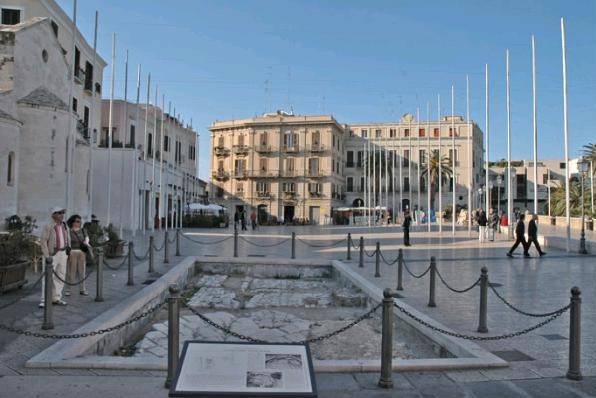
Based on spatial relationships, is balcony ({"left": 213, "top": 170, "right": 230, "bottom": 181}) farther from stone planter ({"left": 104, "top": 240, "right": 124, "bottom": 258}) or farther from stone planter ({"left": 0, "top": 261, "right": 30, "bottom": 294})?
stone planter ({"left": 0, "top": 261, "right": 30, "bottom": 294})

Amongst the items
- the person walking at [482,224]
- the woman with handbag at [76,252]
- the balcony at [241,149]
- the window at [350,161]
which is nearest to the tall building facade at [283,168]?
the balcony at [241,149]

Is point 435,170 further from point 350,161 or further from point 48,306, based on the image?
point 48,306

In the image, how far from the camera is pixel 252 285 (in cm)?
1419

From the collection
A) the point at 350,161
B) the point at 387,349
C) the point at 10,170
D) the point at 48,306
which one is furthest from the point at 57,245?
the point at 350,161

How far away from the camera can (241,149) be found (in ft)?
217

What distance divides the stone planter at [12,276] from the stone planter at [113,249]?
4940 mm

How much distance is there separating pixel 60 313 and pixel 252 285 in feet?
22.5

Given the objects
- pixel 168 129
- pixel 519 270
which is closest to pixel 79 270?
pixel 519 270

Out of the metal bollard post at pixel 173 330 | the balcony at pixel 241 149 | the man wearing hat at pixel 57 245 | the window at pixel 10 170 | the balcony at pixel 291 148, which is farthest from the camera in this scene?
the balcony at pixel 241 149

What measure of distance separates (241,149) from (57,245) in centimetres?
5836

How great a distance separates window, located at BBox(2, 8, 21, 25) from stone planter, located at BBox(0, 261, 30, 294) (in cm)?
1931

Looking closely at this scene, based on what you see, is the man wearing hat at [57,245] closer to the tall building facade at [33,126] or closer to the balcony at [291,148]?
the tall building facade at [33,126]

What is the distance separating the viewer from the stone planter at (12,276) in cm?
888

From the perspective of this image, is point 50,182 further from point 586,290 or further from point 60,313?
point 586,290
